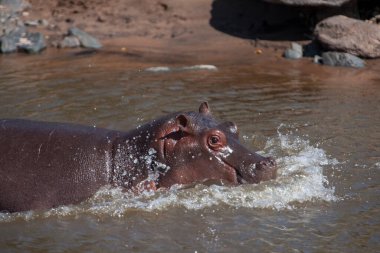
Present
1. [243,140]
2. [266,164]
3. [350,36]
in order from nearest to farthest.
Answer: [266,164]
[243,140]
[350,36]

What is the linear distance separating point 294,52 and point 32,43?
537 cm

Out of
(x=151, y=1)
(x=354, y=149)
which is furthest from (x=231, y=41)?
(x=354, y=149)

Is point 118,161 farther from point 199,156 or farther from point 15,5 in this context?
point 15,5

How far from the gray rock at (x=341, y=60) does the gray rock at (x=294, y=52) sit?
2.13 feet

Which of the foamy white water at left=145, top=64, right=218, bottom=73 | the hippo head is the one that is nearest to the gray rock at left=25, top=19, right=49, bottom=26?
the foamy white water at left=145, top=64, right=218, bottom=73

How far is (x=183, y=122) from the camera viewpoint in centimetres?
606

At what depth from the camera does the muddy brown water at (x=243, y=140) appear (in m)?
5.69

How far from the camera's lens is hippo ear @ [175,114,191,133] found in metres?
6.04

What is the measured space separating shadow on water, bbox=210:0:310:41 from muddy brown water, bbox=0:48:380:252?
177cm

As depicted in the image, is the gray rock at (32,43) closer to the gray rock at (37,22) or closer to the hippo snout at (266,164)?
the gray rock at (37,22)

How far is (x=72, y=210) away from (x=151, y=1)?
12.2m

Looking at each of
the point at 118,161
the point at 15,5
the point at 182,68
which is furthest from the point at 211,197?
the point at 15,5

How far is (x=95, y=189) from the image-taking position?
19.8 feet

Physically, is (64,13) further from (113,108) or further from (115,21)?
(113,108)
